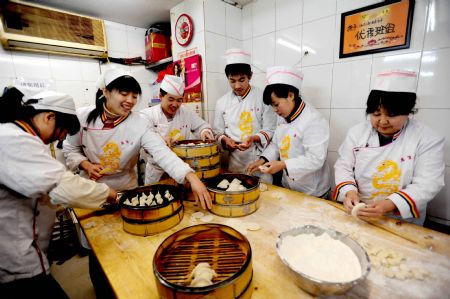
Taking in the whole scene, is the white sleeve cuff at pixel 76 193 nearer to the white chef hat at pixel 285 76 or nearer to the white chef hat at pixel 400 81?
the white chef hat at pixel 285 76

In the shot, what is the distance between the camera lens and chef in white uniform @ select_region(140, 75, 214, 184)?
8.48 feet

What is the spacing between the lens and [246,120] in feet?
9.15

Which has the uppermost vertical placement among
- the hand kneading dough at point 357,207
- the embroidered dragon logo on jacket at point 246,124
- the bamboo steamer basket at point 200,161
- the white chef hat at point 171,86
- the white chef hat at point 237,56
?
the white chef hat at point 237,56

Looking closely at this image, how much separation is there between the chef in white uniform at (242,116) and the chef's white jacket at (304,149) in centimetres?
39

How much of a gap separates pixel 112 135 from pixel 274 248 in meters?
1.59

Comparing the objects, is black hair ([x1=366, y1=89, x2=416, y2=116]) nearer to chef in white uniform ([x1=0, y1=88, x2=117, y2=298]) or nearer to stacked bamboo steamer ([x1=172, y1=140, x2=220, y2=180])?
stacked bamboo steamer ([x1=172, y1=140, x2=220, y2=180])

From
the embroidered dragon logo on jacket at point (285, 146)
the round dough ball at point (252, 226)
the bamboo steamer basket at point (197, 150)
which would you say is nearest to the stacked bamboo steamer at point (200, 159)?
the bamboo steamer basket at point (197, 150)

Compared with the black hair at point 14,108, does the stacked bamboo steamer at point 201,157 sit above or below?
below

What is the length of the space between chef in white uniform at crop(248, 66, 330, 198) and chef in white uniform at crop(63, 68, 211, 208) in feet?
3.34

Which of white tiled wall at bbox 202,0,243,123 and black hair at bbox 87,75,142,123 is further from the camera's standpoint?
white tiled wall at bbox 202,0,243,123

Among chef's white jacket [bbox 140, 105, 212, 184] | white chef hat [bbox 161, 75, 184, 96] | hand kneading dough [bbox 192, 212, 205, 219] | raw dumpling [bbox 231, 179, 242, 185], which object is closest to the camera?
hand kneading dough [bbox 192, 212, 205, 219]

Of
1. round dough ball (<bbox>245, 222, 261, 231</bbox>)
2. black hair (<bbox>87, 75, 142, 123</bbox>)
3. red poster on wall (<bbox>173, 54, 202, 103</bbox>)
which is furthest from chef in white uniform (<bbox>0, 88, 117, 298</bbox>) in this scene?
red poster on wall (<bbox>173, 54, 202, 103</bbox>)

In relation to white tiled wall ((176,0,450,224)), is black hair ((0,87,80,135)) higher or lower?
lower

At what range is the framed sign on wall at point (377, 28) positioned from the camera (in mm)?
2066
